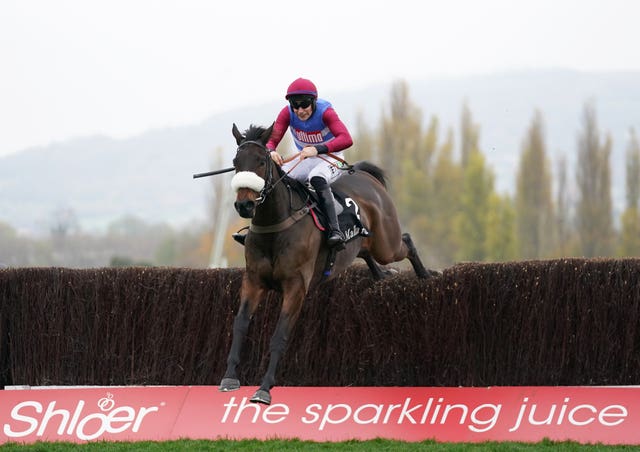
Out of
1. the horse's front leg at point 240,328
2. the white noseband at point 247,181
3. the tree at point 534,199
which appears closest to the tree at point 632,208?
the tree at point 534,199

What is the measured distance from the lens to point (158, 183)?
187375mm

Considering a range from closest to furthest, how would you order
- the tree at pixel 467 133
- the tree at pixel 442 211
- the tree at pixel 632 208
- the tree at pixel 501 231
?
the tree at pixel 632 208 → the tree at pixel 501 231 → the tree at pixel 442 211 → the tree at pixel 467 133

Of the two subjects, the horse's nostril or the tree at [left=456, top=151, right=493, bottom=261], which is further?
the tree at [left=456, top=151, right=493, bottom=261]

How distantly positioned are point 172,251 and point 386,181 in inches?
2662

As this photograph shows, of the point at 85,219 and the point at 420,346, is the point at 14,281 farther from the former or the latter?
the point at 85,219

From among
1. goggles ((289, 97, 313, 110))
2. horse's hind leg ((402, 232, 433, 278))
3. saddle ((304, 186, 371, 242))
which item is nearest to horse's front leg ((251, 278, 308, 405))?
saddle ((304, 186, 371, 242))

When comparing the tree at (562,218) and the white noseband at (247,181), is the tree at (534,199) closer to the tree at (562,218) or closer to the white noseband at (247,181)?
the tree at (562,218)

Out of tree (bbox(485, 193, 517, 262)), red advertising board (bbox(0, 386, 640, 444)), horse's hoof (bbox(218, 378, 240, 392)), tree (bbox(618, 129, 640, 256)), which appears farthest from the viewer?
tree (bbox(485, 193, 517, 262))

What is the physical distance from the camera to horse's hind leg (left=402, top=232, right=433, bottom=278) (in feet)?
31.2

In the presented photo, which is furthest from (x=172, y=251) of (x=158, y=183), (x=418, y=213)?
(x=158, y=183)

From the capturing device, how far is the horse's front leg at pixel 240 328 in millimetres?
7457

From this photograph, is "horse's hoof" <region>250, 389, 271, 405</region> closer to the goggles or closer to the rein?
the rein

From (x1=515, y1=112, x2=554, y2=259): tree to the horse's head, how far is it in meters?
37.2

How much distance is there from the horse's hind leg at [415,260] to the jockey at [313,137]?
128cm
